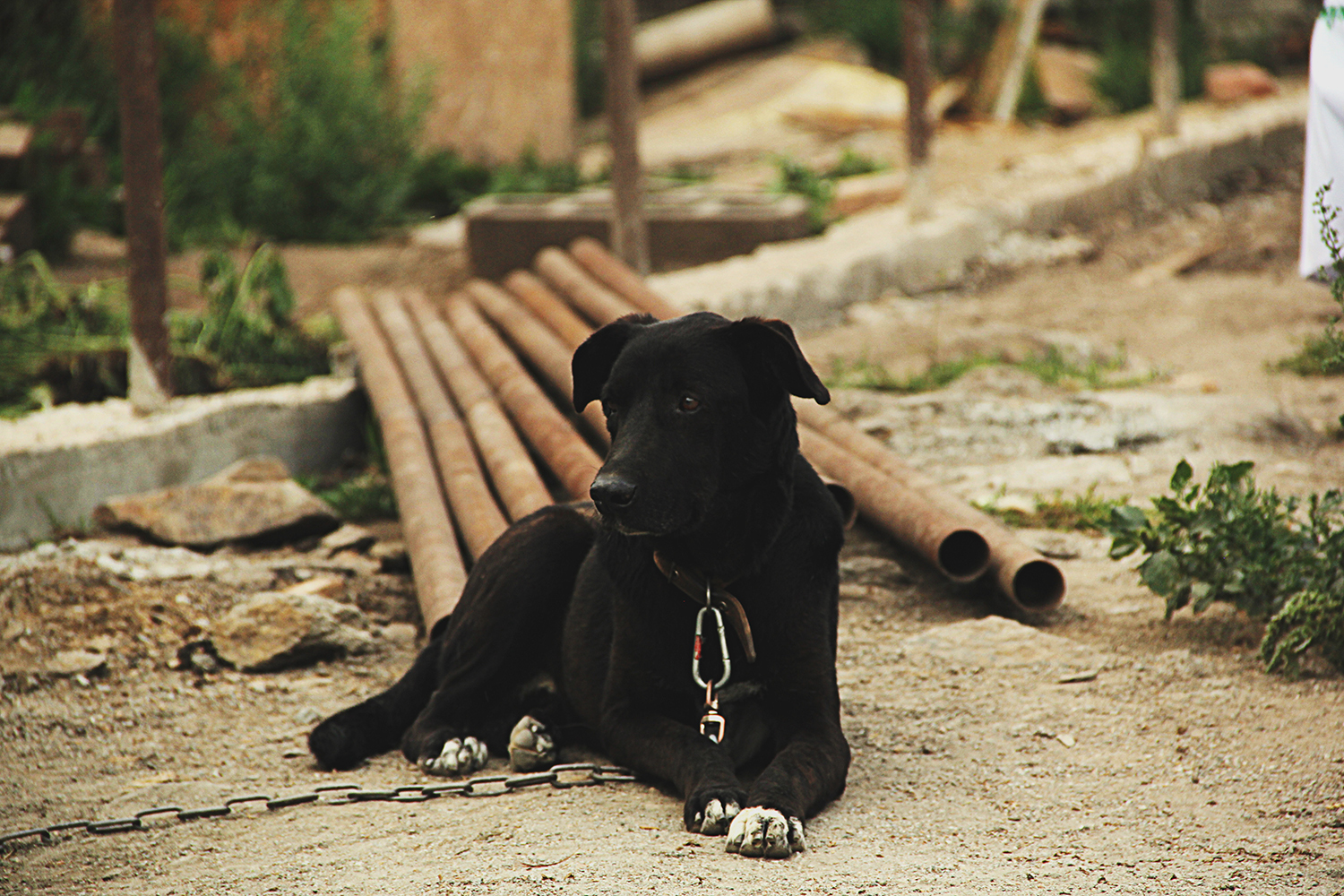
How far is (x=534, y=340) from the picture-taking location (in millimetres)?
5816

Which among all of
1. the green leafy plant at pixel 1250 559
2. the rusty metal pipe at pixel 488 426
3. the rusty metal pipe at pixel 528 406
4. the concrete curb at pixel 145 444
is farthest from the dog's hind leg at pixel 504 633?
the concrete curb at pixel 145 444

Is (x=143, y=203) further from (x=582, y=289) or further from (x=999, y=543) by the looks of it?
(x=999, y=543)

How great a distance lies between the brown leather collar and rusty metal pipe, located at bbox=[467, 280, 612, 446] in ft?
6.32

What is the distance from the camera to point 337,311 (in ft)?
22.8

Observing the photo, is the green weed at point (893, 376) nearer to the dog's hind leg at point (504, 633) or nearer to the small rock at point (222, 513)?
the small rock at point (222, 513)

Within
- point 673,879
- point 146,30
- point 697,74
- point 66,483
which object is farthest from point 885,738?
point 697,74

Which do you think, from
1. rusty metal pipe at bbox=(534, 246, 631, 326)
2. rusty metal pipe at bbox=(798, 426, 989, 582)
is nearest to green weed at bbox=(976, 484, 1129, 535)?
rusty metal pipe at bbox=(798, 426, 989, 582)

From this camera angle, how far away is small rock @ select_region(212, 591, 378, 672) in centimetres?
414

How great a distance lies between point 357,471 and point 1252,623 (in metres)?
3.89

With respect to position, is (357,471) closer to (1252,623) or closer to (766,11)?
(1252,623)

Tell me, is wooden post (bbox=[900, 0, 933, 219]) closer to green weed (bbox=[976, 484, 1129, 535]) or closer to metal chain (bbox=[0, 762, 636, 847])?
green weed (bbox=[976, 484, 1129, 535])

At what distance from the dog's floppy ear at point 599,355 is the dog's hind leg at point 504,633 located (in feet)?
1.37

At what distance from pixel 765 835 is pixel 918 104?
23.0 ft

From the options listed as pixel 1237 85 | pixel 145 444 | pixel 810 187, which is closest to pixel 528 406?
pixel 145 444
